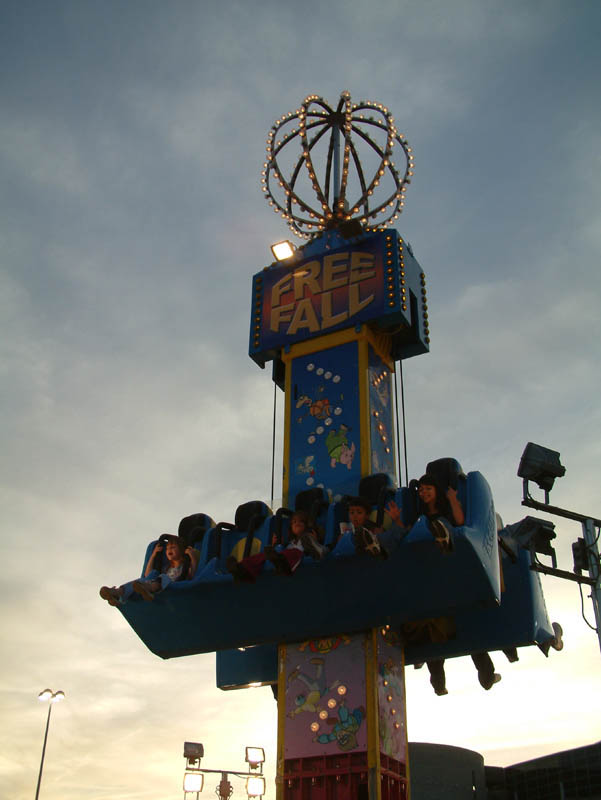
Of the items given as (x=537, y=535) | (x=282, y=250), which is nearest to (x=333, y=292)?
(x=282, y=250)

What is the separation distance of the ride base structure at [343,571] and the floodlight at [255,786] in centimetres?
Answer: 710

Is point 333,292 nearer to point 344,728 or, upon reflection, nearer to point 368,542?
point 368,542

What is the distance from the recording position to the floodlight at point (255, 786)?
2408cm

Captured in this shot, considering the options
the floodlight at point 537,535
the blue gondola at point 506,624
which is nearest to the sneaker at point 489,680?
the blue gondola at point 506,624

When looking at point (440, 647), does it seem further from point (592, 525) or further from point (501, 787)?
point (501, 787)

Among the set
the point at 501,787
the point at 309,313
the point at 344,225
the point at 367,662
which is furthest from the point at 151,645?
the point at 501,787

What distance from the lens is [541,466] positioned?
1508 cm

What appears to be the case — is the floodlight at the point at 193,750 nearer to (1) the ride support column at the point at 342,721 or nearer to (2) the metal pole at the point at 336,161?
(1) the ride support column at the point at 342,721

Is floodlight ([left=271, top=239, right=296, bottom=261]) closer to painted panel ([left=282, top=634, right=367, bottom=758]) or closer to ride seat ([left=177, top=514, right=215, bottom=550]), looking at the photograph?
ride seat ([left=177, top=514, right=215, bottom=550])

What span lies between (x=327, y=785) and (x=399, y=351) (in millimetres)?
8872

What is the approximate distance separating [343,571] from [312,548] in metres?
0.70

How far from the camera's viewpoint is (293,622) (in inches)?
621

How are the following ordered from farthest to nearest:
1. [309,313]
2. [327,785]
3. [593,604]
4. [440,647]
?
[309,313] → [440,647] → [327,785] → [593,604]

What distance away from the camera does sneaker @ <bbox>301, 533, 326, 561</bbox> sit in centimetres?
1443
